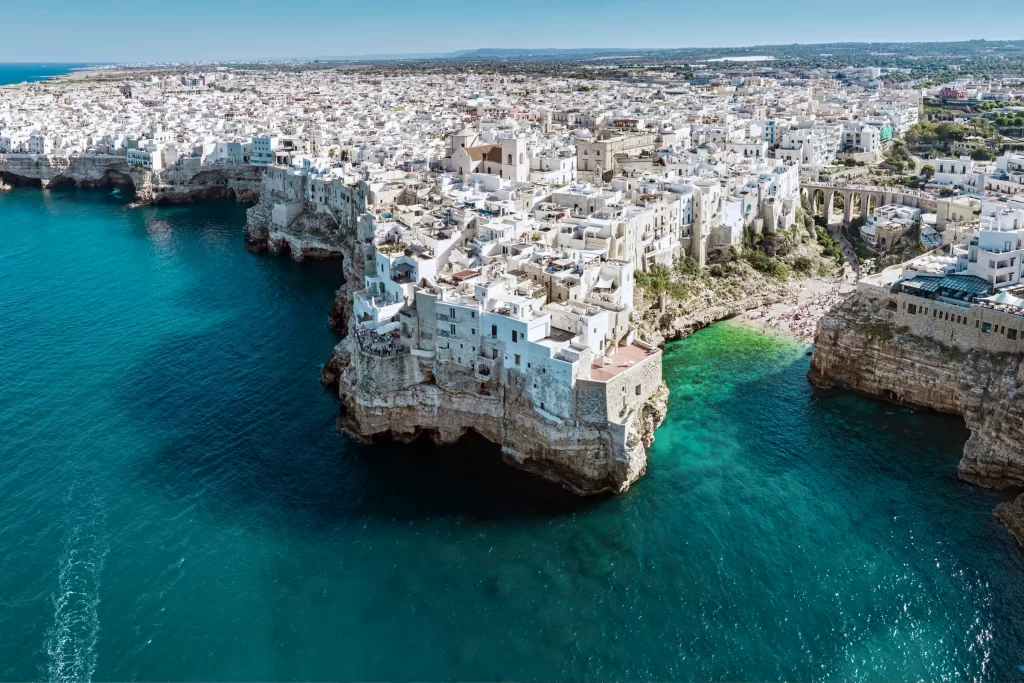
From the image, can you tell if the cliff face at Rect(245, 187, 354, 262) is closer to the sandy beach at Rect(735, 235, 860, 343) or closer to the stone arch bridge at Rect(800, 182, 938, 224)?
the sandy beach at Rect(735, 235, 860, 343)

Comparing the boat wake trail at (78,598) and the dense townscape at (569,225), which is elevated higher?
the dense townscape at (569,225)

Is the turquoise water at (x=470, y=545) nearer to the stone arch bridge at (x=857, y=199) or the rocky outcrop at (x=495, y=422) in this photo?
the rocky outcrop at (x=495, y=422)

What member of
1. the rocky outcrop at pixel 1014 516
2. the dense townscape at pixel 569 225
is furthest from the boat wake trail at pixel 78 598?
the rocky outcrop at pixel 1014 516

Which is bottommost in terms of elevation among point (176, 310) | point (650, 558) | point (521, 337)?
point (650, 558)

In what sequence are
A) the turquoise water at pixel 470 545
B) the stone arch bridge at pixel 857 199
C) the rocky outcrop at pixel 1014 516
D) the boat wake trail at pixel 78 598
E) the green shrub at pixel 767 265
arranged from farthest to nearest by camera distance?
the stone arch bridge at pixel 857 199 → the green shrub at pixel 767 265 → the rocky outcrop at pixel 1014 516 → the turquoise water at pixel 470 545 → the boat wake trail at pixel 78 598

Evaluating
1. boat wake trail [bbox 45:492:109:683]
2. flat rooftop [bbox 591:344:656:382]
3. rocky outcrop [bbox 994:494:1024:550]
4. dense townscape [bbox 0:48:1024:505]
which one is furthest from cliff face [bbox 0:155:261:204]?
rocky outcrop [bbox 994:494:1024:550]

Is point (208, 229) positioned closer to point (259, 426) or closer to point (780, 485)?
point (259, 426)

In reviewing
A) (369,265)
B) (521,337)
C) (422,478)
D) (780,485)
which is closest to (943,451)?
(780,485)
